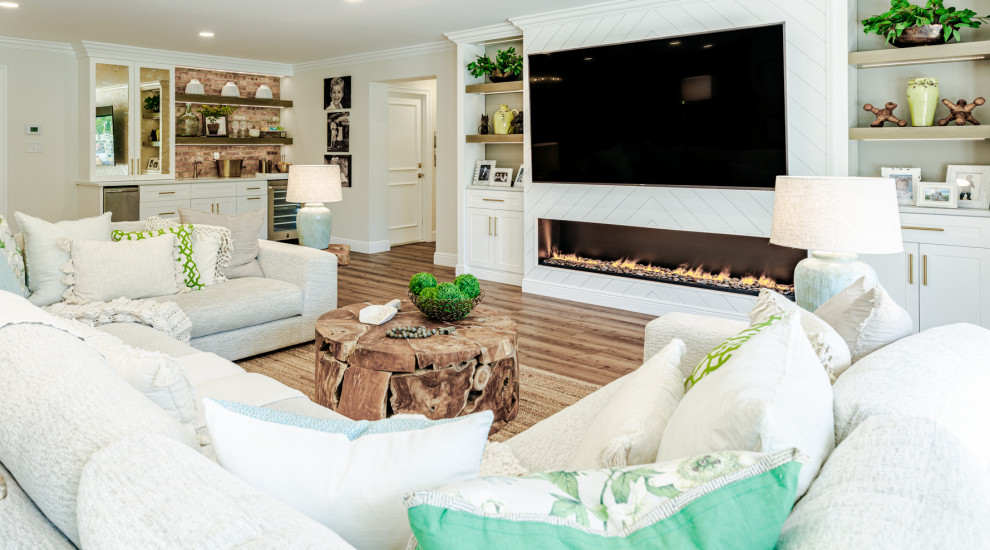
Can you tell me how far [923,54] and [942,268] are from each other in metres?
1.22

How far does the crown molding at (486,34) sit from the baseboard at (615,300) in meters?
2.19

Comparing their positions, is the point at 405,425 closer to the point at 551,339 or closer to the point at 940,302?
the point at 551,339

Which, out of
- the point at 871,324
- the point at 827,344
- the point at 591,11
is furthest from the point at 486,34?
the point at 827,344

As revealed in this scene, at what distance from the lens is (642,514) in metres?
0.77

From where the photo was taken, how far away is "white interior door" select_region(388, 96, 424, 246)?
8.62 meters

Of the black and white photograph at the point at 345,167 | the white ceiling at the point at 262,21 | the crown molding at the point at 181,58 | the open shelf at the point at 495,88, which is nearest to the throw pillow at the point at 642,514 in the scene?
the white ceiling at the point at 262,21

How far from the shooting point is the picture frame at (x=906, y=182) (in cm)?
414

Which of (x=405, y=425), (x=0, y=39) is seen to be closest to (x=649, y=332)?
(x=405, y=425)

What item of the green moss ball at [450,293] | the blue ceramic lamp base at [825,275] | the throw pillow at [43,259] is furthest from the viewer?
the throw pillow at [43,259]

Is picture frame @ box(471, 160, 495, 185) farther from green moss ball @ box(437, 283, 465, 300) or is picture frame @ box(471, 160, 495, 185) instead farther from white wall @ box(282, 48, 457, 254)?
green moss ball @ box(437, 283, 465, 300)

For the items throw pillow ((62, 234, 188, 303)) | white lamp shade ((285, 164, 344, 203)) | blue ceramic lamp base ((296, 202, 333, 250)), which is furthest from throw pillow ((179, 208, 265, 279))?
blue ceramic lamp base ((296, 202, 333, 250))

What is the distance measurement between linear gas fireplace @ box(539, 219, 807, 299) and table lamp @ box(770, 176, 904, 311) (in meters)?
2.07

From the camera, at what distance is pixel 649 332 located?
239cm

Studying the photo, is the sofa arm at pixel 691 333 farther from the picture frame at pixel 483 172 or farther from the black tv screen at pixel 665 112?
the picture frame at pixel 483 172
